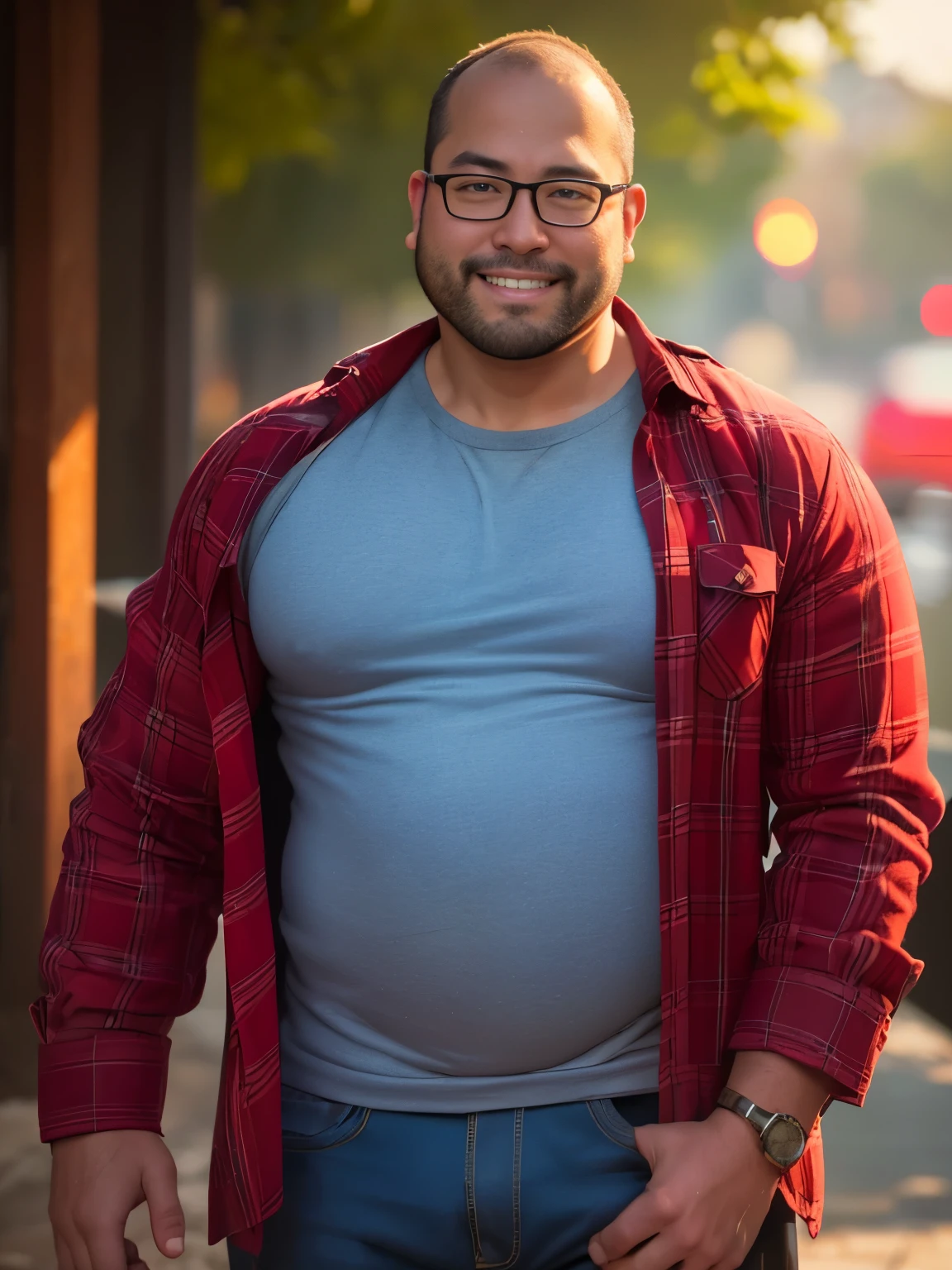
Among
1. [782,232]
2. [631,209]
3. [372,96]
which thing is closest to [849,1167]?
[631,209]

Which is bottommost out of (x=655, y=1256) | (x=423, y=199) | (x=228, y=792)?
(x=655, y=1256)

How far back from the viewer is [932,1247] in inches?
131

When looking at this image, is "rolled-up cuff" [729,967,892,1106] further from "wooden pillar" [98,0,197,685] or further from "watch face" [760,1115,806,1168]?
"wooden pillar" [98,0,197,685]

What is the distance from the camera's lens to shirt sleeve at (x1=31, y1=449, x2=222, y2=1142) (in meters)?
1.73

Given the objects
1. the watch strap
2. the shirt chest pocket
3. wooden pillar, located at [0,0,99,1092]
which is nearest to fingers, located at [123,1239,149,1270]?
the watch strap

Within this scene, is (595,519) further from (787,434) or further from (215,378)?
(215,378)

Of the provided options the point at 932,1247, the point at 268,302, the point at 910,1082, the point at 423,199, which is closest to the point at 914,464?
the point at 268,302

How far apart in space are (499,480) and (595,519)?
0.14 meters

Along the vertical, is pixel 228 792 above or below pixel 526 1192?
above

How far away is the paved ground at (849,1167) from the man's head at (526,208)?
7.86ft

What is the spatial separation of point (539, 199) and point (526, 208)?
24mm

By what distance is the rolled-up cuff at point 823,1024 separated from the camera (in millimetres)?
1592

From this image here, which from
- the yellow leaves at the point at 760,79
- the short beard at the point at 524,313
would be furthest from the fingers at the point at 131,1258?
the yellow leaves at the point at 760,79

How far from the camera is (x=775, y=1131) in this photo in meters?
1.59
